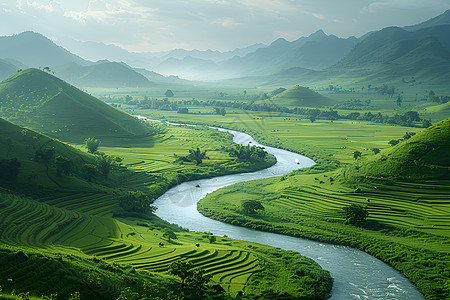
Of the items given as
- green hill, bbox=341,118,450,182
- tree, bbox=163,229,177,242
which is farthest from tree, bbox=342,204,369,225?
tree, bbox=163,229,177,242

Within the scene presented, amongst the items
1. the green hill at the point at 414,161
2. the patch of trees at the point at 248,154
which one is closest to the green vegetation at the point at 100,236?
the patch of trees at the point at 248,154

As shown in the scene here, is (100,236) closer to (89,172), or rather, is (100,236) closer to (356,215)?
(89,172)

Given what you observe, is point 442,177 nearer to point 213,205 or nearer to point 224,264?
point 213,205

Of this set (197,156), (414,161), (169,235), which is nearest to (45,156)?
(169,235)

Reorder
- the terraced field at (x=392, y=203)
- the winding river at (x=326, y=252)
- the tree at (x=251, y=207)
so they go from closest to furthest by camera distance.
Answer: the winding river at (x=326, y=252) → the terraced field at (x=392, y=203) → the tree at (x=251, y=207)

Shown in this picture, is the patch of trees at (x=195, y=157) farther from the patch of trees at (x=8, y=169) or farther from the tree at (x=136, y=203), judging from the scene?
the patch of trees at (x=8, y=169)
